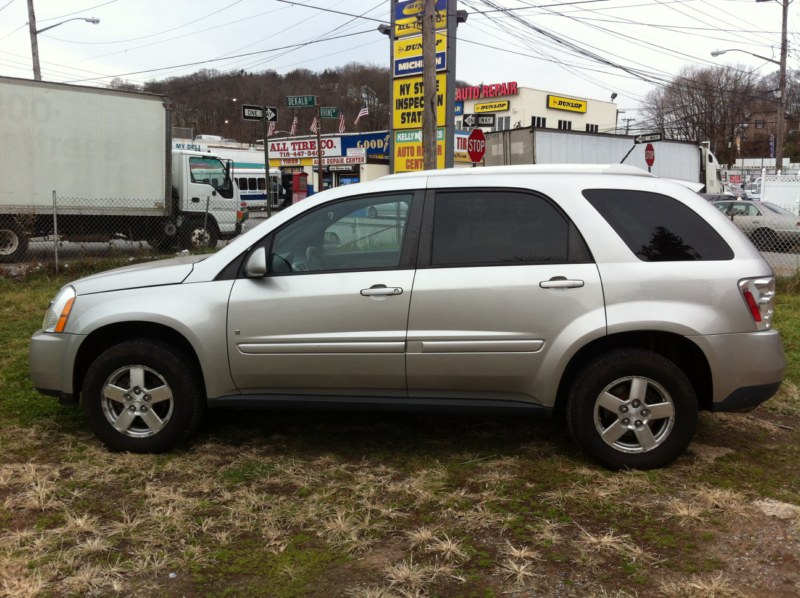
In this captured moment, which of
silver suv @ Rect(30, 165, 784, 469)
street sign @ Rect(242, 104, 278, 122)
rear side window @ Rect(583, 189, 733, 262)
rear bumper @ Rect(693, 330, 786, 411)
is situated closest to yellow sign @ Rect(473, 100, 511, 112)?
street sign @ Rect(242, 104, 278, 122)

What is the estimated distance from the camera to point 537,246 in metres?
3.95

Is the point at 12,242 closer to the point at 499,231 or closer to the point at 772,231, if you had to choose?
the point at 499,231

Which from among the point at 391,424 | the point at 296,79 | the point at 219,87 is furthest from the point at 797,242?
the point at 219,87

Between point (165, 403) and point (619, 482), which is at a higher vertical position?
point (165, 403)

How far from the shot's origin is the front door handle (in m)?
3.93

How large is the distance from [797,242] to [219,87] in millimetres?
26888

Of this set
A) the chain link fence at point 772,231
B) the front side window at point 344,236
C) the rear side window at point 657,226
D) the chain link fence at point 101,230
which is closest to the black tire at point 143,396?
the front side window at point 344,236

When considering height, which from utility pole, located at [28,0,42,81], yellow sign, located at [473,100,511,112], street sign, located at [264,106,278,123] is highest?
yellow sign, located at [473,100,511,112]

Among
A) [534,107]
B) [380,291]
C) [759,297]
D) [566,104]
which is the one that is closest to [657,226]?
[759,297]

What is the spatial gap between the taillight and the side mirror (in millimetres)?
2593

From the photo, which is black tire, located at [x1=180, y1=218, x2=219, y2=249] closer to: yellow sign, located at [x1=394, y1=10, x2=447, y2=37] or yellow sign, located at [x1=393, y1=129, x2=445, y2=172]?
yellow sign, located at [x1=393, y1=129, x2=445, y2=172]

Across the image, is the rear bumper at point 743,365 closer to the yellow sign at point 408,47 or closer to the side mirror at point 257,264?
the side mirror at point 257,264

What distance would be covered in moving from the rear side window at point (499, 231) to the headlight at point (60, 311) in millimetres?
2226

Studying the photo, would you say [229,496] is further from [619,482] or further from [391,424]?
[619,482]
